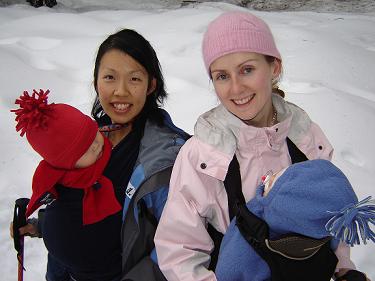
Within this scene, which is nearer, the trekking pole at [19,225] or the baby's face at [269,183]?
the baby's face at [269,183]

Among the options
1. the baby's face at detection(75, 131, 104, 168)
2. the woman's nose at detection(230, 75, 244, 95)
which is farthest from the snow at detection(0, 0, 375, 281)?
the woman's nose at detection(230, 75, 244, 95)

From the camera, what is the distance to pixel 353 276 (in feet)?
4.28

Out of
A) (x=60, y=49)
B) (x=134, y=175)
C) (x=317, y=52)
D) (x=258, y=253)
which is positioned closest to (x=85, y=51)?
(x=60, y=49)

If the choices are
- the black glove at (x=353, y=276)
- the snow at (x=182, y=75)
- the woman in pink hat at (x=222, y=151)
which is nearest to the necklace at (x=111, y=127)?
the woman in pink hat at (x=222, y=151)

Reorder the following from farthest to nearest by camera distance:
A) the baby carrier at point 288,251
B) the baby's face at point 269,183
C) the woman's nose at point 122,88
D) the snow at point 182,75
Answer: the snow at point 182,75, the woman's nose at point 122,88, the baby's face at point 269,183, the baby carrier at point 288,251

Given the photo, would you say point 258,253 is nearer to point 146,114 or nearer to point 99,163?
point 99,163

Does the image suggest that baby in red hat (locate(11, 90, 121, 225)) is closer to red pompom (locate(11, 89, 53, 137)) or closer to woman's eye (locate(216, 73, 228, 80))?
red pompom (locate(11, 89, 53, 137))

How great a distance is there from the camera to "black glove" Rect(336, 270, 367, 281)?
4.22ft

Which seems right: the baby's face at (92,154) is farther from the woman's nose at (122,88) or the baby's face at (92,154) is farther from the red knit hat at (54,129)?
the woman's nose at (122,88)

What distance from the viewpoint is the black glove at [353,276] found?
1286mm

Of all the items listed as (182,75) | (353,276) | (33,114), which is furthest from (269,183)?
(182,75)

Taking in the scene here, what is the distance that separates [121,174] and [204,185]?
0.44 metres

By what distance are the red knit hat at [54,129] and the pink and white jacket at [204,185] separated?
1.34 ft

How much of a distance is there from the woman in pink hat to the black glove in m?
0.04
